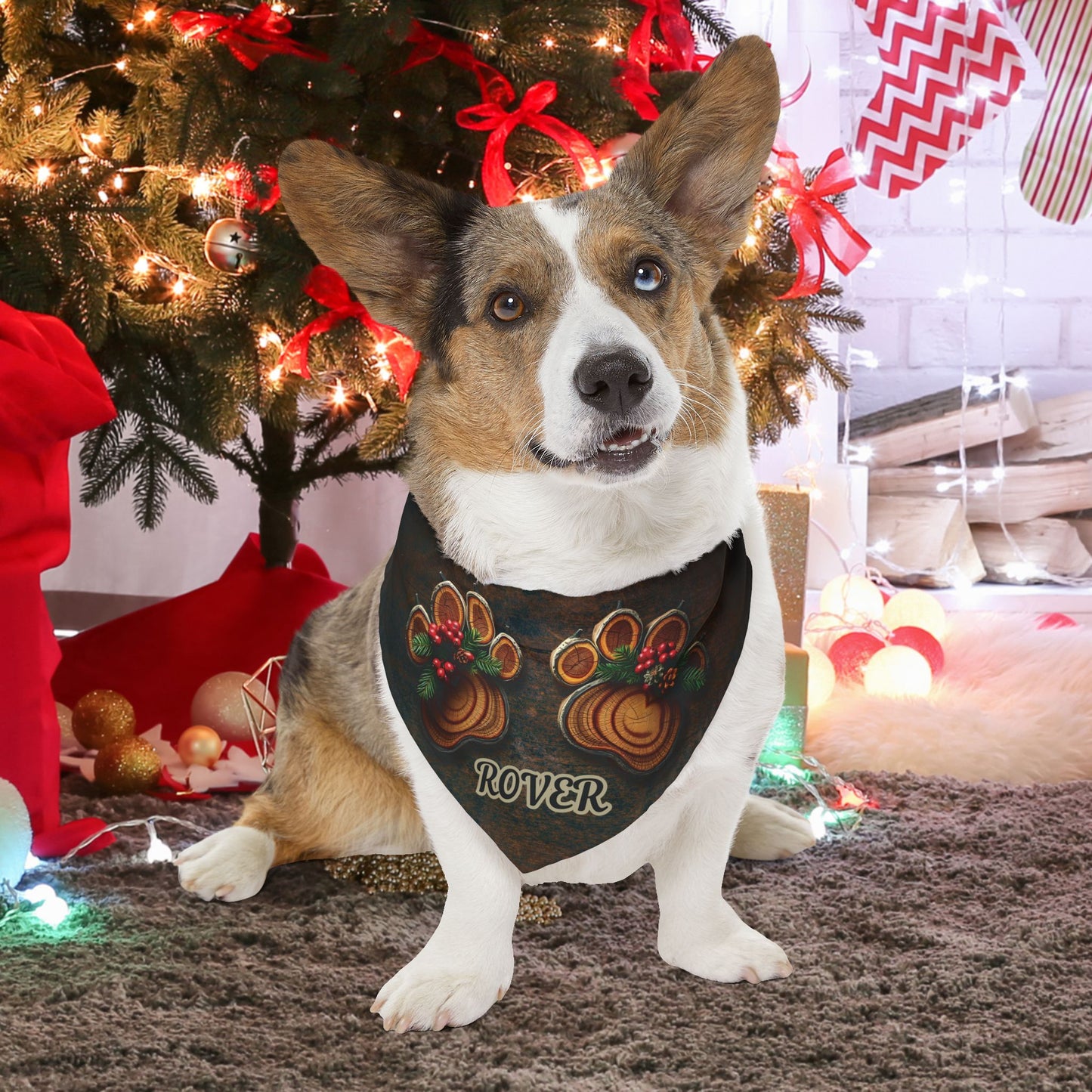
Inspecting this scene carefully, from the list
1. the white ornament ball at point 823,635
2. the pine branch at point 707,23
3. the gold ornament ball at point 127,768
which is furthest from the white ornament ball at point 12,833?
the white ornament ball at point 823,635

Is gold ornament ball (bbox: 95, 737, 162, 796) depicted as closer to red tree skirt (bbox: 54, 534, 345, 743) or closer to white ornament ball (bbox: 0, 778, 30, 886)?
red tree skirt (bbox: 54, 534, 345, 743)

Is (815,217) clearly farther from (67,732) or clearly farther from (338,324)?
(67,732)

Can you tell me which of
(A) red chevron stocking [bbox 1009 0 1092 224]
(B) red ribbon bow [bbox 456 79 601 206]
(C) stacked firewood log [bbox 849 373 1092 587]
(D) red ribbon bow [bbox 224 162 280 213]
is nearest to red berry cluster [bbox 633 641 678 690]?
(B) red ribbon bow [bbox 456 79 601 206]

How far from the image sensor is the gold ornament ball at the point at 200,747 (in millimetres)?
2309

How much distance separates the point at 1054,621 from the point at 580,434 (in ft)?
8.51

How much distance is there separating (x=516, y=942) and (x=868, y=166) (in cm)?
254

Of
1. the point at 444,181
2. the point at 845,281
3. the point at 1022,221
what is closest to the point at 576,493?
the point at 444,181

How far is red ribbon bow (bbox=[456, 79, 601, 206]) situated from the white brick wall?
2131mm

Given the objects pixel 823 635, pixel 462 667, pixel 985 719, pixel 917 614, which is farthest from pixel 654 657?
pixel 917 614

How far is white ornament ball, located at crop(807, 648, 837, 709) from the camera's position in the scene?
2.80 meters

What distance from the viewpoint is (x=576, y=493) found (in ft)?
4.82

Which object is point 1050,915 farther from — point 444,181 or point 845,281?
point 845,281

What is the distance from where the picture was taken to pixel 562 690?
1.49 metres

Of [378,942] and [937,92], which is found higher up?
[937,92]
